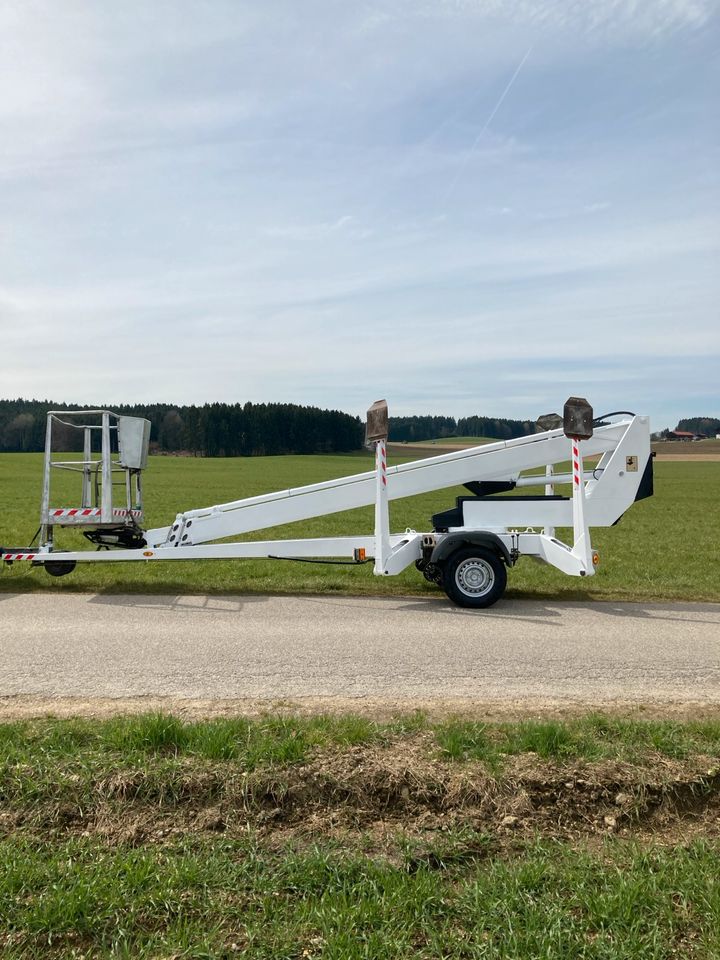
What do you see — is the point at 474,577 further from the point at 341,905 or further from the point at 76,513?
the point at 341,905

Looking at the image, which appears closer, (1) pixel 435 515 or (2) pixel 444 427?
(1) pixel 435 515

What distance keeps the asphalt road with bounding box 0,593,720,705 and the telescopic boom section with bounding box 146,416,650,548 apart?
1197mm

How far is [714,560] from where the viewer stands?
1468 cm

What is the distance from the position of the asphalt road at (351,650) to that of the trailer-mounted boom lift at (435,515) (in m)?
0.62

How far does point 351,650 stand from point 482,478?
12.3 feet

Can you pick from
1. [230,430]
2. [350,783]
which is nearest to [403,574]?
[350,783]

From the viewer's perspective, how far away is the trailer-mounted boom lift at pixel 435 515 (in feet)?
28.8

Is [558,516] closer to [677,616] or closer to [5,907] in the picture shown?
[677,616]

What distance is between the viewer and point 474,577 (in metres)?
8.86

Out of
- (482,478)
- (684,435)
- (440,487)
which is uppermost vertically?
(684,435)

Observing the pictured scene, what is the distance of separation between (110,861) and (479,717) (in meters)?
2.59

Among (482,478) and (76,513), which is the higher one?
(482,478)

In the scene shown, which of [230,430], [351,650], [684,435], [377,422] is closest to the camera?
[351,650]

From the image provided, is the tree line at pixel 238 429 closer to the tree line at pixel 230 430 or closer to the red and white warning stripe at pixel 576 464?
the tree line at pixel 230 430
